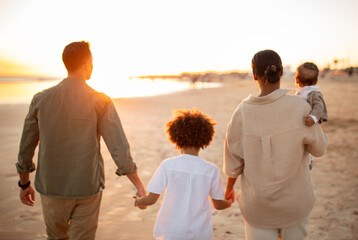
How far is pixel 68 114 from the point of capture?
1.96 m

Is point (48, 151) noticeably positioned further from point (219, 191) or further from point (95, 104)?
point (219, 191)

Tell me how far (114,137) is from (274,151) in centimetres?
119

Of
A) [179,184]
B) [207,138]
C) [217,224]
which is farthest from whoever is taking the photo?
[217,224]

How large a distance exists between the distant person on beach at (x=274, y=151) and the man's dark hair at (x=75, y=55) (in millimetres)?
1230

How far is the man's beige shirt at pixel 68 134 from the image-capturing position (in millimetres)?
1961

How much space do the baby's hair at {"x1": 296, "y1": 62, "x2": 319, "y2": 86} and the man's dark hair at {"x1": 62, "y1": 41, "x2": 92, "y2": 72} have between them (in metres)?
2.07

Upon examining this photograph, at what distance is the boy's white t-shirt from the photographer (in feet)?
6.63

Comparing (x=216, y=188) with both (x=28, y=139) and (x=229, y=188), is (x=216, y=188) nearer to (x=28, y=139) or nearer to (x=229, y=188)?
(x=229, y=188)

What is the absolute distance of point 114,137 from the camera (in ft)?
6.93

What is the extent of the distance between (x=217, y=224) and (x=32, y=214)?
→ 2682 millimetres

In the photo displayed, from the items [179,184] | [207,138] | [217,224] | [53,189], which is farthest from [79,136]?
[217,224]

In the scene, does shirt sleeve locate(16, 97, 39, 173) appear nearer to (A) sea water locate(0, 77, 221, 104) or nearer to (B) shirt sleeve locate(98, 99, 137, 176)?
(B) shirt sleeve locate(98, 99, 137, 176)

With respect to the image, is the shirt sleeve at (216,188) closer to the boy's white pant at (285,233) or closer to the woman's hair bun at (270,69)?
the boy's white pant at (285,233)

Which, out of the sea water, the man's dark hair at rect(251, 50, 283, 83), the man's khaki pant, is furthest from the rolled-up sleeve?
the sea water
